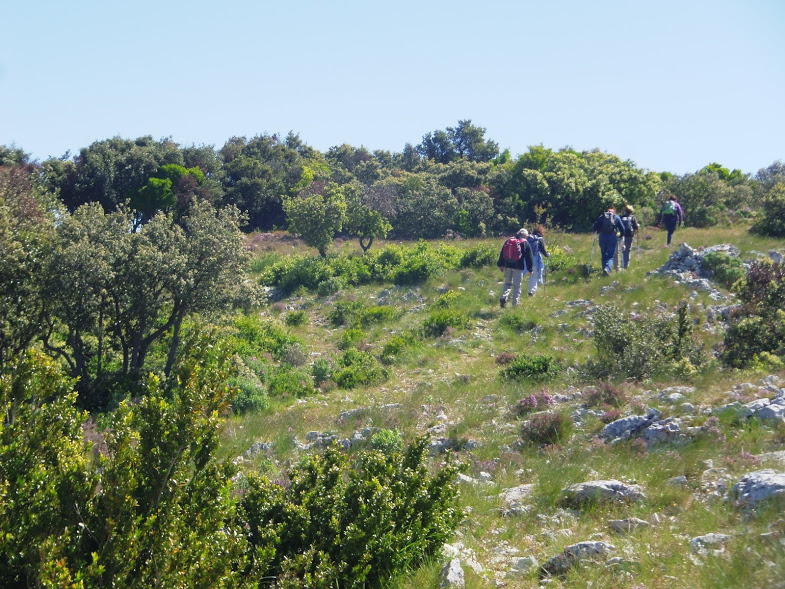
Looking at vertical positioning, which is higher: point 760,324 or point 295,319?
point 760,324

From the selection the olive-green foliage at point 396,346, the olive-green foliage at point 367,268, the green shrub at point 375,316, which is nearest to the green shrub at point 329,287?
the olive-green foliage at point 367,268

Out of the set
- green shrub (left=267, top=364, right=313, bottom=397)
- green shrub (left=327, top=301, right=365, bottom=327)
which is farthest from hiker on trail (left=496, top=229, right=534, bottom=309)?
green shrub (left=267, top=364, right=313, bottom=397)

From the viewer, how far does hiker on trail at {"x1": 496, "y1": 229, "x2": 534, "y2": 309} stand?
17391 mm

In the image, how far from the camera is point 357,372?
14758mm

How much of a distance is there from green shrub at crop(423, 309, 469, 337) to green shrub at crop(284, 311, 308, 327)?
457 centimetres

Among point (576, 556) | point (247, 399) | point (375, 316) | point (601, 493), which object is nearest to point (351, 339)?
point (375, 316)

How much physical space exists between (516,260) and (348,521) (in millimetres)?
12618

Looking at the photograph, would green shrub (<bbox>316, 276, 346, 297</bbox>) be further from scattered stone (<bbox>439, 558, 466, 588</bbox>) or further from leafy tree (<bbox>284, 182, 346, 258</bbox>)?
scattered stone (<bbox>439, 558, 466, 588</bbox>)

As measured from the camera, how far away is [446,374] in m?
14.2

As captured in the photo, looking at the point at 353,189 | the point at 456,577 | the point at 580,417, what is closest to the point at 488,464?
the point at 580,417

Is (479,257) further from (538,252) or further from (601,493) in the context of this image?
(601,493)

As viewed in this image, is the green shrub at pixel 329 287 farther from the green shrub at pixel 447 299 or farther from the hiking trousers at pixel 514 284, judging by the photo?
the hiking trousers at pixel 514 284

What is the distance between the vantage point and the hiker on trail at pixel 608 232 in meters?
18.4

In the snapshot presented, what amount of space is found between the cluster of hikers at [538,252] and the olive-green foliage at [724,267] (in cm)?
247
